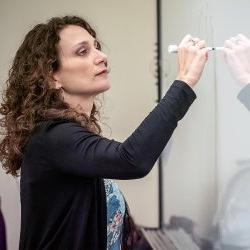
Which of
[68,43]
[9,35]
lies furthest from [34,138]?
[9,35]

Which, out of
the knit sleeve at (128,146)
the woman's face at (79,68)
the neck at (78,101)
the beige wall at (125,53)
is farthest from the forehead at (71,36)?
the beige wall at (125,53)

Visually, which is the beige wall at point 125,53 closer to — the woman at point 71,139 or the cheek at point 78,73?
the woman at point 71,139

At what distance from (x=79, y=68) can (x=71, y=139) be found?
0.72 feet

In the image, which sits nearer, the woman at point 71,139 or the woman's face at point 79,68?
the woman at point 71,139

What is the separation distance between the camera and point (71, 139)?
70cm

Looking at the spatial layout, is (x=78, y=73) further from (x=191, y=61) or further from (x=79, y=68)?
(x=191, y=61)

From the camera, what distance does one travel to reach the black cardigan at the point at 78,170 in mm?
657

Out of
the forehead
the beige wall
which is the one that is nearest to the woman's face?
the forehead

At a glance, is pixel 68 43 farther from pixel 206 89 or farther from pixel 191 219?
pixel 191 219

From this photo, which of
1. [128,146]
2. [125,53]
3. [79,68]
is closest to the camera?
[128,146]

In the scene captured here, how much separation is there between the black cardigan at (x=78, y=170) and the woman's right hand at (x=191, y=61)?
0.02m

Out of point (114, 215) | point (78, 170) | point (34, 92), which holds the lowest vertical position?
point (114, 215)

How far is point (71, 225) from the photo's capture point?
79 cm

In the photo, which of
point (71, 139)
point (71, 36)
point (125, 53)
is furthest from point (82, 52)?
point (125, 53)
